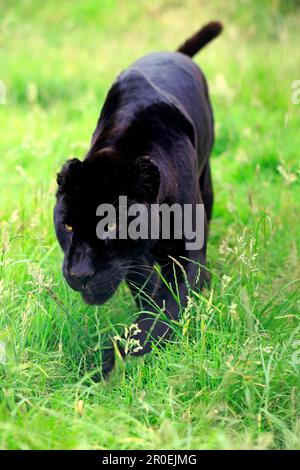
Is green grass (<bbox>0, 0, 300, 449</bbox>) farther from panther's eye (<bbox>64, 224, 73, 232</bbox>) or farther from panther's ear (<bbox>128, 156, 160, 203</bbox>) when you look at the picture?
panther's ear (<bbox>128, 156, 160, 203</bbox>)

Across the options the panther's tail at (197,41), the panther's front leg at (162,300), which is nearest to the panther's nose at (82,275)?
the panther's front leg at (162,300)

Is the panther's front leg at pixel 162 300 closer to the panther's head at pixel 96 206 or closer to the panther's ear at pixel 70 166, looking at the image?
the panther's head at pixel 96 206

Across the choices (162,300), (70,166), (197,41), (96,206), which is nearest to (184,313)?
(162,300)

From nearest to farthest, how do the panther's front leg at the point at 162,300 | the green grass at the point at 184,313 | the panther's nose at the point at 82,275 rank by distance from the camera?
the green grass at the point at 184,313 → the panther's nose at the point at 82,275 → the panther's front leg at the point at 162,300

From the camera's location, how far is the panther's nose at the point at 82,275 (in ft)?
9.01

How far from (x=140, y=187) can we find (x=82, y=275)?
0.40 m

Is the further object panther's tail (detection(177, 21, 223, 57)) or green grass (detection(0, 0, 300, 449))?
panther's tail (detection(177, 21, 223, 57))

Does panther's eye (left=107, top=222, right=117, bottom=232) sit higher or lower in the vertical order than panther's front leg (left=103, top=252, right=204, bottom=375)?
higher

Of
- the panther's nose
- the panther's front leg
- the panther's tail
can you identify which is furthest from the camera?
the panther's tail

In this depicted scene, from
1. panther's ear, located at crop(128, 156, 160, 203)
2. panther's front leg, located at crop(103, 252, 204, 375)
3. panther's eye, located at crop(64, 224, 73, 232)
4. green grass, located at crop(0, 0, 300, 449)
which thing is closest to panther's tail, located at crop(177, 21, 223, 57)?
green grass, located at crop(0, 0, 300, 449)

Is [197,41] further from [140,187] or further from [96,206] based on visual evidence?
[96,206]

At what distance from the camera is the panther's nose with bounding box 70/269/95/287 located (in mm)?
2746

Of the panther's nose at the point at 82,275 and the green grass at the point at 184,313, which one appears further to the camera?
the panther's nose at the point at 82,275
